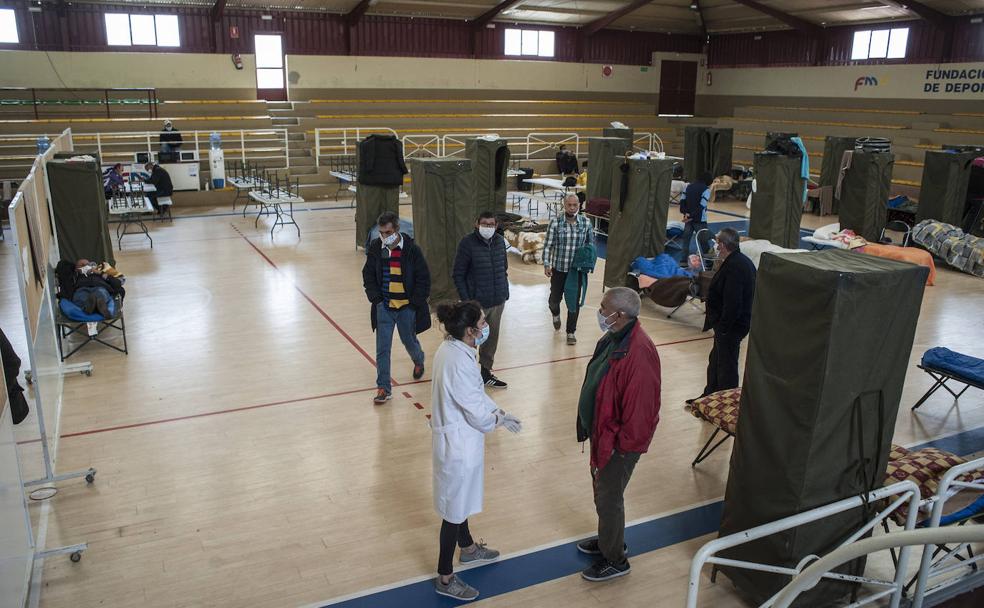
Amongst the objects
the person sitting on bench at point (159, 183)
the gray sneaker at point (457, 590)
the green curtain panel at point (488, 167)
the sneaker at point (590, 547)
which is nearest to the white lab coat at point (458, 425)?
the gray sneaker at point (457, 590)

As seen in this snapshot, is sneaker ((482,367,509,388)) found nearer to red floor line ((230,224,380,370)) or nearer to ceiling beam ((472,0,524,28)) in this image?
red floor line ((230,224,380,370))

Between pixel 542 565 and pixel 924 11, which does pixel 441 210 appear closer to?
pixel 542 565

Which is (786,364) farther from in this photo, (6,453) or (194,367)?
(194,367)

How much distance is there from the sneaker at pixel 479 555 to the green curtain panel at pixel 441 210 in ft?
17.3

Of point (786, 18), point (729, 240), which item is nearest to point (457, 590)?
point (729, 240)

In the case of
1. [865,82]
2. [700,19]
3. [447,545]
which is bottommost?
[447,545]

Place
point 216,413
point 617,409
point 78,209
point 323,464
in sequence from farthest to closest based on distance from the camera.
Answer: point 78,209, point 216,413, point 323,464, point 617,409

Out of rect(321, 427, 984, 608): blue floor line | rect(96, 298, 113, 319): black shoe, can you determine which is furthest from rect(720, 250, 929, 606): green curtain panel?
rect(96, 298, 113, 319): black shoe

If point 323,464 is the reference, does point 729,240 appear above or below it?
above

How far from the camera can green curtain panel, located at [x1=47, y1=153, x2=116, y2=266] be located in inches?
348

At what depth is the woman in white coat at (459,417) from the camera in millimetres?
3875

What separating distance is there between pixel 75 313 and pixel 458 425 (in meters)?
5.65

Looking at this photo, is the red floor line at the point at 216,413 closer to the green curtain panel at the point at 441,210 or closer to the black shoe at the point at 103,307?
the black shoe at the point at 103,307

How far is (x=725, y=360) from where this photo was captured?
6.24 metres
